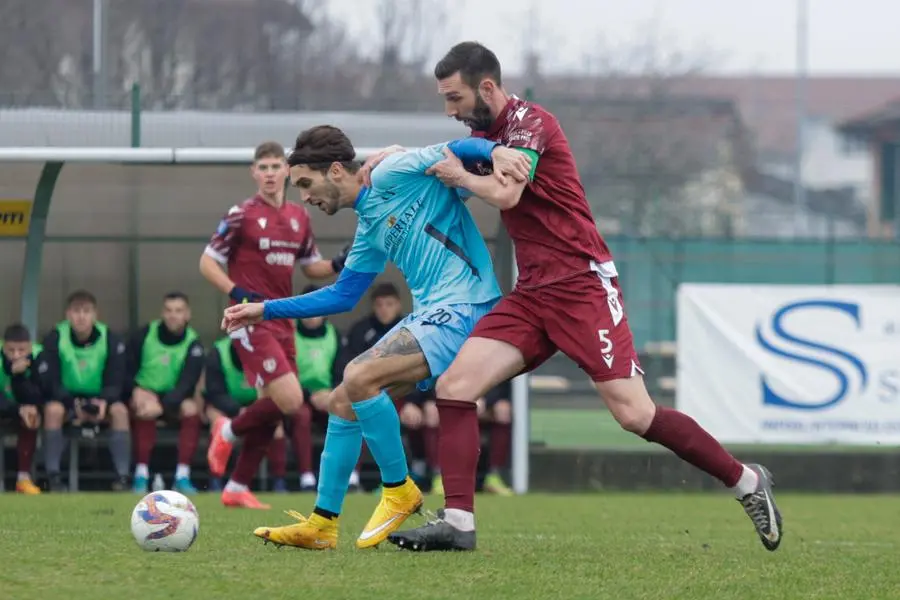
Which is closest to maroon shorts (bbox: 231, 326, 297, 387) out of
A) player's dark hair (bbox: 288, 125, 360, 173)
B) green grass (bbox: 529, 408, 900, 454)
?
player's dark hair (bbox: 288, 125, 360, 173)

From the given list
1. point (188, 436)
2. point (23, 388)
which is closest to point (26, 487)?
point (23, 388)

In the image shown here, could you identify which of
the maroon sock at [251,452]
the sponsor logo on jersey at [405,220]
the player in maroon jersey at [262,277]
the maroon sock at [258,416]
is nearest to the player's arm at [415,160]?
the sponsor logo on jersey at [405,220]

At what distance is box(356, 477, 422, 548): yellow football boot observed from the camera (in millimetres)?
6539

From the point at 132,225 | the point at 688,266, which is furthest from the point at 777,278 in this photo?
the point at 132,225

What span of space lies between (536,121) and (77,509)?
15.2ft

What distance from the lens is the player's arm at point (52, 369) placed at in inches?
508

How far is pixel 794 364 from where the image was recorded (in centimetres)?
1392

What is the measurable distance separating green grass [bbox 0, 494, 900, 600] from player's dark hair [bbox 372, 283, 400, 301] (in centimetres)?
398

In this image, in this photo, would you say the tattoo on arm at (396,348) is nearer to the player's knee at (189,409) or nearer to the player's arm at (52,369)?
the player's knee at (189,409)

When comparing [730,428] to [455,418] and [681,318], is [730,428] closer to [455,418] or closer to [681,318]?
[681,318]

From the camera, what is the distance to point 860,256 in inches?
581

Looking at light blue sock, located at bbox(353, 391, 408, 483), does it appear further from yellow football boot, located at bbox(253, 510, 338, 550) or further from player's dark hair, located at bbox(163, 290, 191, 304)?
player's dark hair, located at bbox(163, 290, 191, 304)

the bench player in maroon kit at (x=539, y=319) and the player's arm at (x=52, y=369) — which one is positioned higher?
the bench player in maroon kit at (x=539, y=319)

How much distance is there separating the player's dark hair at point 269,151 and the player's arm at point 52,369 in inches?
143
